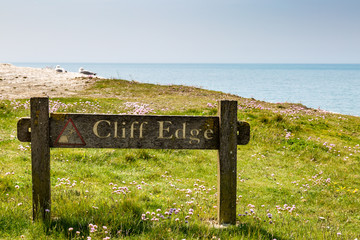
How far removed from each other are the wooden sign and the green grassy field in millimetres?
473

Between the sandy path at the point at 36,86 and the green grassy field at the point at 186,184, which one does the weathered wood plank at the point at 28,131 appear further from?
the sandy path at the point at 36,86

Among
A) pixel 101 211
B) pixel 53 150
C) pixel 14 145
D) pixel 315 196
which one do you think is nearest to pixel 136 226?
pixel 101 211

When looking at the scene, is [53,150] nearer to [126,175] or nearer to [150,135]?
[126,175]

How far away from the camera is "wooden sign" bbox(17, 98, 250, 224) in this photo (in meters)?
5.35

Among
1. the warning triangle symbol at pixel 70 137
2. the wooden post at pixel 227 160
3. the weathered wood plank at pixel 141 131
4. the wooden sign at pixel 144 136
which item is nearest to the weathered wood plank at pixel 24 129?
the wooden sign at pixel 144 136

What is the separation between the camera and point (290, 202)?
8602mm

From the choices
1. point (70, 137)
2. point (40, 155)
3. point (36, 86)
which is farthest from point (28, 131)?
point (36, 86)

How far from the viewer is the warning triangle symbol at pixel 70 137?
17.6 ft

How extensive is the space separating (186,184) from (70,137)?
4341 mm

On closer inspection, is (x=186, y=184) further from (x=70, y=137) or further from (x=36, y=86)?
(x=36, y=86)

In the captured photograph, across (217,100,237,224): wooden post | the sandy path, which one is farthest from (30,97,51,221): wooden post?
the sandy path

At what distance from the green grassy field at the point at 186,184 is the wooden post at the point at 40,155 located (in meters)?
0.24

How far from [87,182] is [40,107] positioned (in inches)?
142

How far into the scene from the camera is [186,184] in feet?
29.7
